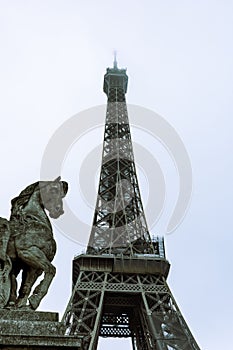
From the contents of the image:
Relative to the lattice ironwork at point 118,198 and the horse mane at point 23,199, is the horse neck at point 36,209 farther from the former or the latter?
the lattice ironwork at point 118,198

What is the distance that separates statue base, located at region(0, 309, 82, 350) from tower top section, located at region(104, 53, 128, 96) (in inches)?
2069

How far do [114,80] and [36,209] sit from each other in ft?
171

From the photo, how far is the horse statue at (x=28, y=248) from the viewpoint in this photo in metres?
7.98

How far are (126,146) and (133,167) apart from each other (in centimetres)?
361

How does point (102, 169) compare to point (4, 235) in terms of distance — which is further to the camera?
point (102, 169)

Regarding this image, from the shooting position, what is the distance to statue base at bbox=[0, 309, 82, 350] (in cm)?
666

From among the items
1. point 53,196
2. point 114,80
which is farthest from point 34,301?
point 114,80

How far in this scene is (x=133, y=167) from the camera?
4988 cm

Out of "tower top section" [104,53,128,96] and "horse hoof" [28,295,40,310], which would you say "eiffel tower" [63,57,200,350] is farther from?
"horse hoof" [28,295,40,310]

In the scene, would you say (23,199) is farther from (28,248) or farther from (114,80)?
(114,80)

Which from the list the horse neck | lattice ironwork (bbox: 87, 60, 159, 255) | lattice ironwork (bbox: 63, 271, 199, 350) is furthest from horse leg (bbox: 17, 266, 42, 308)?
lattice ironwork (bbox: 87, 60, 159, 255)

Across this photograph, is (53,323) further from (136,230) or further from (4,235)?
(136,230)

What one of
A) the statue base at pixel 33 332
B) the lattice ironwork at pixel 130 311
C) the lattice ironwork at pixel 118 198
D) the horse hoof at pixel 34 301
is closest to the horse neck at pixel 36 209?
the horse hoof at pixel 34 301

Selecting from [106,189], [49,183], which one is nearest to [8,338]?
[49,183]
